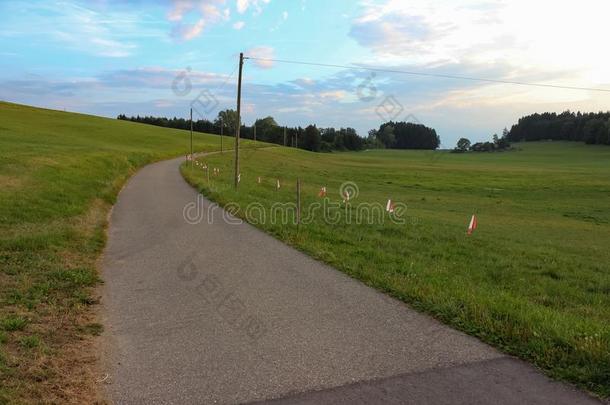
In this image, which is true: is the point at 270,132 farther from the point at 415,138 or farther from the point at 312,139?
the point at 415,138

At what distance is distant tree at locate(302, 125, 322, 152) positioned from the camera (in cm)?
13562

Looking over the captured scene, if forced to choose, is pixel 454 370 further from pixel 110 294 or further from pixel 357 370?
pixel 110 294

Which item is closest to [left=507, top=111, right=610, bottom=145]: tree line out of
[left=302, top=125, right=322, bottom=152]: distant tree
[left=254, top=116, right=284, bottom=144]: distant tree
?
[left=302, top=125, right=322, bottom=152]: distant tree

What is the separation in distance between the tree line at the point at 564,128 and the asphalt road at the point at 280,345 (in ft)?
431

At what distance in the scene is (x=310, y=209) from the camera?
18.0 m

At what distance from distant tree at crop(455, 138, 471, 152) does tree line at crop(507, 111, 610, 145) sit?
1247 inches

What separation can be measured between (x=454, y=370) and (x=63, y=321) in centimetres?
440

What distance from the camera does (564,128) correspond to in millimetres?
147750

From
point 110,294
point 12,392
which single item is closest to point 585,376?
point 12,392

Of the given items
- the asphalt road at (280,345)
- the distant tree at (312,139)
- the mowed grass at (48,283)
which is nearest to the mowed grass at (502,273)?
the asphalt road at (280,345)

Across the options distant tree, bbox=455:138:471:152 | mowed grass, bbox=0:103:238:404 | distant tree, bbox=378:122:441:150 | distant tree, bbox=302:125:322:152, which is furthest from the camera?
distant tree, bbox=378:122:441:150

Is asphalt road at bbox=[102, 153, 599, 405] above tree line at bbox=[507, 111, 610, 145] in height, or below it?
below

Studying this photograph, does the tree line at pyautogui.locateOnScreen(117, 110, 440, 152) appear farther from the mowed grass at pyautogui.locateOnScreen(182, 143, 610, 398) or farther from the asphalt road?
the asphalt road

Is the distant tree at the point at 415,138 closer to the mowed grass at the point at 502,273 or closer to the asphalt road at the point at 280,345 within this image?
the mowed grass at the point at 502,273
